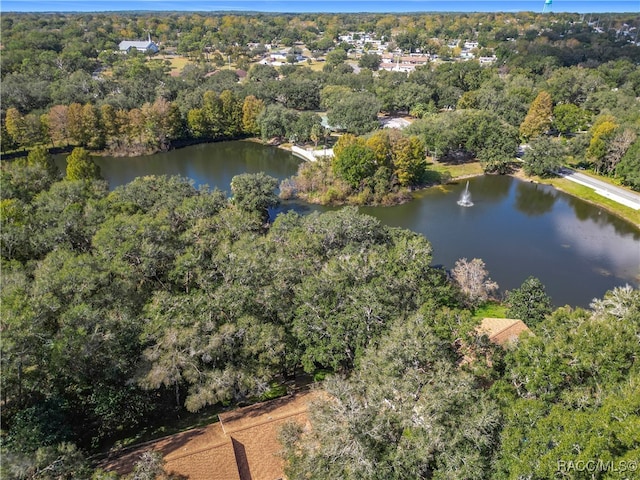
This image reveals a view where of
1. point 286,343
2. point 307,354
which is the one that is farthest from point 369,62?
point 307,354

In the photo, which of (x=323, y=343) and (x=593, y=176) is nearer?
(x=323, y=343)

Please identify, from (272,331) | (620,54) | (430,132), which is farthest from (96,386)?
(620,54)

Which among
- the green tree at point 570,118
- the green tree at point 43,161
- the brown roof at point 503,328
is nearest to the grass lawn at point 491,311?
the brown roof at point 503,328

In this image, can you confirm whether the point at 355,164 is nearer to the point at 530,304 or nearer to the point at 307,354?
the point at 530,304

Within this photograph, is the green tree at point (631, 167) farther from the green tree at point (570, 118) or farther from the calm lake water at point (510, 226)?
the green tree at point (570, 118)

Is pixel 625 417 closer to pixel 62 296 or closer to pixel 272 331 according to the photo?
pixel 272 331

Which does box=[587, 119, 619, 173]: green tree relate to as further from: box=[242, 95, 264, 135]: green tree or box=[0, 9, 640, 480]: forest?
box=[242, 95, 264, 135]: green tree
